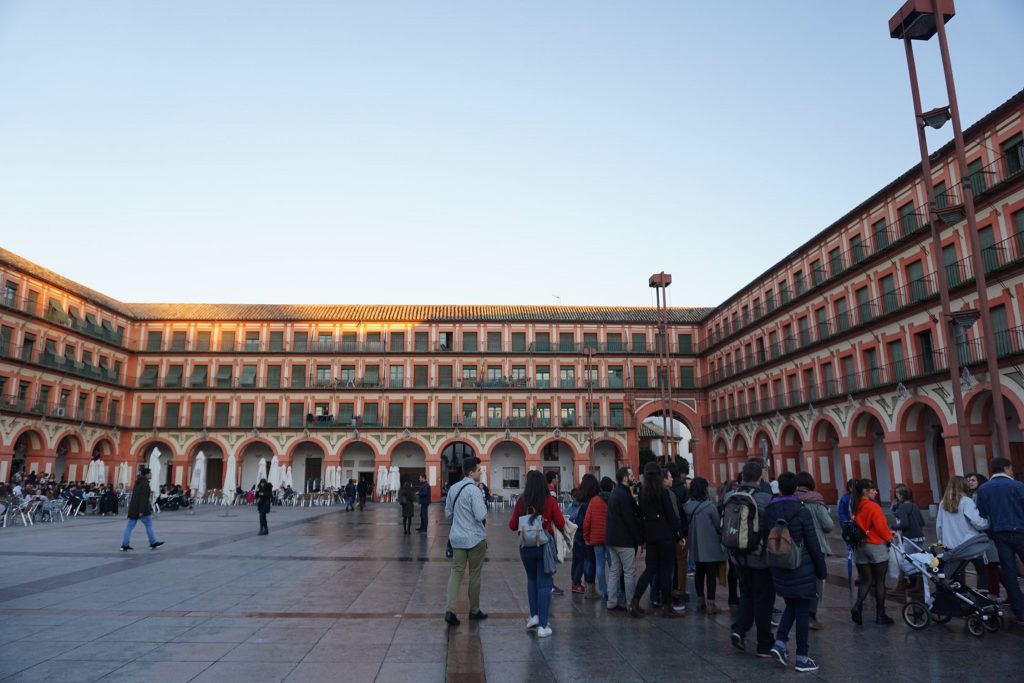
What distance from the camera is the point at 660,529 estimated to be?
307 inches

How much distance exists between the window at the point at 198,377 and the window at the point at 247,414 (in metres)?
3.58

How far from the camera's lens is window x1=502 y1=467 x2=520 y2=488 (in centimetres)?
4812

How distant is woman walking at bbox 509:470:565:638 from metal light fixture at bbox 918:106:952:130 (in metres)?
8.99

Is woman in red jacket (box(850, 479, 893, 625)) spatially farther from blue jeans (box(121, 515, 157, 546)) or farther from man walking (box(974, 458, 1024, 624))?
blue jeans (box(121, 515, 157, 546))

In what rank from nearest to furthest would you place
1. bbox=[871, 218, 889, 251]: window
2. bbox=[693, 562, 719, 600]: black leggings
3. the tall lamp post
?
bbox=[693, 562, 719, 600]: black leggings
the tall lamp post
bbox=[871, 218, 889, 251]: window

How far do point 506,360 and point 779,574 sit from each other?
43130 millimetres

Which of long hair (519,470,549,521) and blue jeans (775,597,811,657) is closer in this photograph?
blue jeans (775,597,811,657)

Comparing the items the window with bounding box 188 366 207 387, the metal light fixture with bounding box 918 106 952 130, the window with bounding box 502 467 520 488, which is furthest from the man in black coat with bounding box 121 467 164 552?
the window with bounding box 188 366 207 387

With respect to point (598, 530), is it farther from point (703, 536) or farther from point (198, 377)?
point (198, 377)

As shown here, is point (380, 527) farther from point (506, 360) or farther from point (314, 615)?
point (506, 360)

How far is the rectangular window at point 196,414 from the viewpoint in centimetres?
4725

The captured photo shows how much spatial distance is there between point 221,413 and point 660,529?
46.1 metres

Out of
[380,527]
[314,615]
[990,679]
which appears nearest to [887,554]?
[990,679]

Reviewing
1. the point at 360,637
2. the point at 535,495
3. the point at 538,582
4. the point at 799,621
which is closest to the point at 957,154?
the point at 799,621
